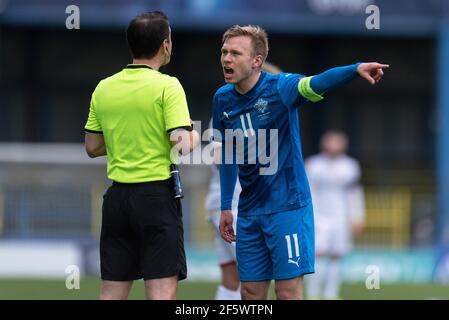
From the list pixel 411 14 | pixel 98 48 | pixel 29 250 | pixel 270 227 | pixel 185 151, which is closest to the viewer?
pixel 185 151

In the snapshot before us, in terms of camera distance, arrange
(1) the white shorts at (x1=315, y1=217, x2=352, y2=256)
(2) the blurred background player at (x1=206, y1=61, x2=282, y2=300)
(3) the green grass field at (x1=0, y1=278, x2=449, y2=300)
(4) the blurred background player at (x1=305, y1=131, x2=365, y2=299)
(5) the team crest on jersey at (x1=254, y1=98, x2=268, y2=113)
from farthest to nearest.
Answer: (1) the white shorts at (x1=315, y1=217, x2=352, y2=256) → (4) the blurred background player at (x1=305, y1=131, x2=365, y2=299) → (3) the green grass field at (x1=0, y1=278, x2=449, y2=300) → (2) the blurred background player at (x1=206, y1=61, x2=282, y2=300) → (5) the team crest on jersey at (x1=254, y1=98, x2=268, y2=113)

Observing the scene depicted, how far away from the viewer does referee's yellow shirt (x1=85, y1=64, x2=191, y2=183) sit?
657cm

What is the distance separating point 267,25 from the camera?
64.7 feet

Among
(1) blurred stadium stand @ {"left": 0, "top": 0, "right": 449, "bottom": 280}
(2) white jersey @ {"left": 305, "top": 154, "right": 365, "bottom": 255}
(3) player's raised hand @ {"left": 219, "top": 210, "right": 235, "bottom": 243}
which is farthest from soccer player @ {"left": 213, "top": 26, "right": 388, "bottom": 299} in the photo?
(1) blurred stadium stand @ {"left": 0, "top": 0, "right": 449, "bottom": 280}

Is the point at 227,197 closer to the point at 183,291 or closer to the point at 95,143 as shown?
the point at 95,143

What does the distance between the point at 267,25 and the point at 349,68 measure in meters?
13.2

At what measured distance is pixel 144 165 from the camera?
661cm

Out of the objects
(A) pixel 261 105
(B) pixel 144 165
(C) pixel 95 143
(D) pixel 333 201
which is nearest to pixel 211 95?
(D) pixel 333 201

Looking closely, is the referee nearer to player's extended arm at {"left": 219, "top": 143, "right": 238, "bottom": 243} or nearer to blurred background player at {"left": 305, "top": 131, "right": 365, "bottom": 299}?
player's extended arm at {"left": 219, "top": 143, "right": 238, "bottom": 243}

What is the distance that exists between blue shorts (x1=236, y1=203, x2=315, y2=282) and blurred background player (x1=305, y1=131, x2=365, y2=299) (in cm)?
666

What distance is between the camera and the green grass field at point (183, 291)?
39.5ft

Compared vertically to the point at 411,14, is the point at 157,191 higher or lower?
lower

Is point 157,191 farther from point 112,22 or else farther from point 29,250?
point 112,22
